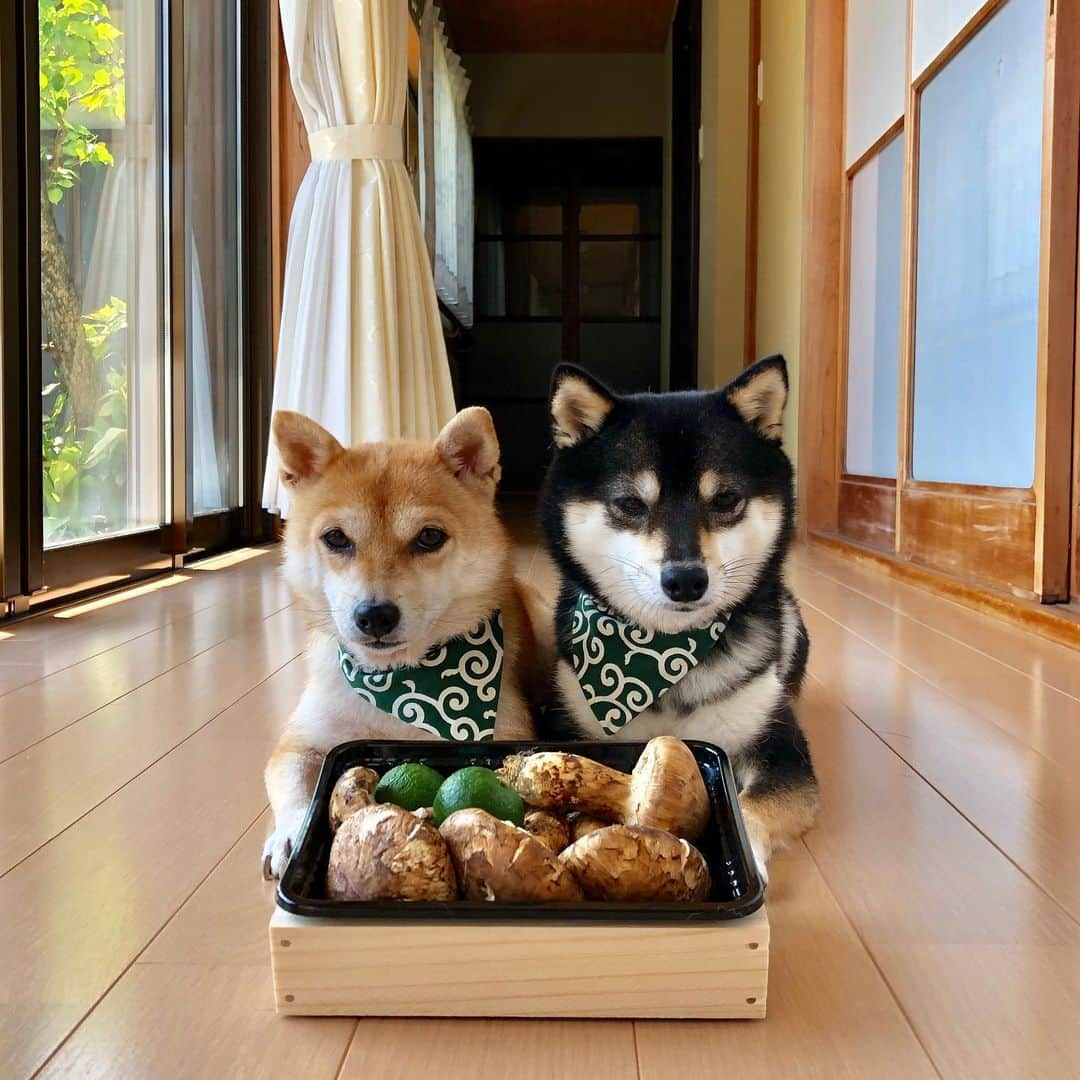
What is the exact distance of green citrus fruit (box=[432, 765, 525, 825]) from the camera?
1.07m

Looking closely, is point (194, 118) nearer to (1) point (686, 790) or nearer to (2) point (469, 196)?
(1) point (686, 790)

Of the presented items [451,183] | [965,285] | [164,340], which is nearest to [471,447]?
[965,285]

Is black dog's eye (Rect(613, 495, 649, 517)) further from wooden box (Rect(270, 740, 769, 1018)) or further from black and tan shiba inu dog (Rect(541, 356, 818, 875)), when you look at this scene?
wooden box (Rect(270, 740, 769, 1018))

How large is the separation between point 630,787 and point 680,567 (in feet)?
1.15

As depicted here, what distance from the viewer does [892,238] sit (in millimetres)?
4125

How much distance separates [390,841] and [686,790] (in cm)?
32

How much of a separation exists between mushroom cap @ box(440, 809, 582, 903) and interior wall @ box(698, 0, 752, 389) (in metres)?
5.56

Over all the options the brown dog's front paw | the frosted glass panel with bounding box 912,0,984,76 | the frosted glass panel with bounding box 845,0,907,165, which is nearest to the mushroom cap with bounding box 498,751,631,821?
the brown dog's front paw

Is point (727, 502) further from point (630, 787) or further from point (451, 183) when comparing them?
point (451, 183)

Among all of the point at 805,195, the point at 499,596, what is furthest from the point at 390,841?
the point at 805,195

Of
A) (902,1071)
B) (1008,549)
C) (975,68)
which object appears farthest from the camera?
(975,68)

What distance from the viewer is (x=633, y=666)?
145 cm

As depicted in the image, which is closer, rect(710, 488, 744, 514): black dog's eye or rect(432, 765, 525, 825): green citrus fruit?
rect(432, 765, 525, 825): green citrus fruit

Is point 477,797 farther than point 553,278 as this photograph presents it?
No
